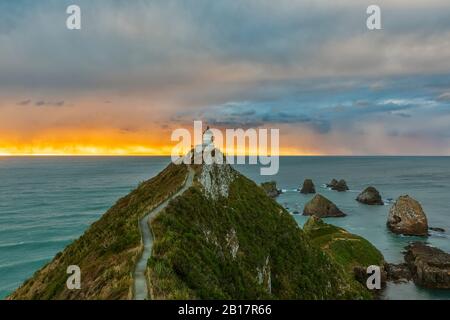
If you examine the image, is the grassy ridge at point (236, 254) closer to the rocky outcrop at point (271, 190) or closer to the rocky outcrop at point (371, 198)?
the rocky outcrop at point (371, 198)

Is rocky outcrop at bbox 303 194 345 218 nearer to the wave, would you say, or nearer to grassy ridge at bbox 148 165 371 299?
the wave

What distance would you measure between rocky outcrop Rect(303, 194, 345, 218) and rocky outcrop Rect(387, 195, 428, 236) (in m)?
22.4

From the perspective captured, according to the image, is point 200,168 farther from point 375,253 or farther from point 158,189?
point 375,253

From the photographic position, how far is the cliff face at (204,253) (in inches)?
823

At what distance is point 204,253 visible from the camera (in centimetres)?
2662

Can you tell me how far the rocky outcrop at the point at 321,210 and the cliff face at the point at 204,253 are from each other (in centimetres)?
8117

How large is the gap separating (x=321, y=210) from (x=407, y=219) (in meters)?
31.3

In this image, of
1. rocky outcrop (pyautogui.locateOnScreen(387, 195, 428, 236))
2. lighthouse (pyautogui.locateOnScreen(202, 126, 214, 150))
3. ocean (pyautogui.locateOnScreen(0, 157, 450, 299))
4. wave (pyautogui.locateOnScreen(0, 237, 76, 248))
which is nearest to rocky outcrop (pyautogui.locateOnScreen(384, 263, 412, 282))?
ocean (pyautogui.locateOnScreen(0, 157, 450, 299))

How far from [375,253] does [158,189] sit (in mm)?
52896

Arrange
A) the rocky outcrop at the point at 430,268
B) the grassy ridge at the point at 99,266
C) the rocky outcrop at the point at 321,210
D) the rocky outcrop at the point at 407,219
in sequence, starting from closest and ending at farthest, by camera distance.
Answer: the grassy ridge at the point at 99,266 → the rocky outcrop at the point at 430,268 → the rocky outcrop at the point at 407,219 → the rocky outcrop at the point at 321,210

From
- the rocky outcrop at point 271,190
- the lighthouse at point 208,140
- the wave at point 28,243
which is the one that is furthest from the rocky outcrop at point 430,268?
the rocky outcrop at point 271,190

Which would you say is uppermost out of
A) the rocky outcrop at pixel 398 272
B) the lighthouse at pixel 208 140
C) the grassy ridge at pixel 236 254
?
the lighthouse at pixel 208 140
